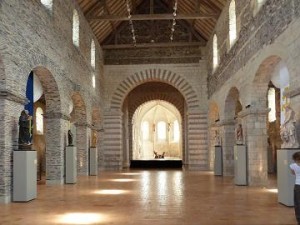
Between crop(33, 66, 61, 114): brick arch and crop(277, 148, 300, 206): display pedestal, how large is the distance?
8.06 m

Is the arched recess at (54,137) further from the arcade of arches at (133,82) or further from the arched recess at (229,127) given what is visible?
the arched recess at (229,127)

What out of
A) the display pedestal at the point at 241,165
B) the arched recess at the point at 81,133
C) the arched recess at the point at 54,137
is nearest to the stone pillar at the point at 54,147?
the arched recess at the point at 54,137

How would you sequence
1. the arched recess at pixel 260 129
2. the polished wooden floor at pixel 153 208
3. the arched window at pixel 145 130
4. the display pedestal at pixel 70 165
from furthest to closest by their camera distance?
the arched window at pixel 145 130 → the display pedestal at pixel 70 165 → the arched recess at pixel 260 129 → the polished wooden floor at pixel 153 208

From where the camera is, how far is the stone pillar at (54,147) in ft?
50.2

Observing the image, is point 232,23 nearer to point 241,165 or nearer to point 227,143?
point 227,143

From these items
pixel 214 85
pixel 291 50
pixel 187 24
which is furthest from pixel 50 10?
pixel 187 24

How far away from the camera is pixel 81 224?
766 centimetres

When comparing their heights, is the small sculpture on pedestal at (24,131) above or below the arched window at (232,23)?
below

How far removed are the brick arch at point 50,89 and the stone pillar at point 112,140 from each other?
10.4 meters

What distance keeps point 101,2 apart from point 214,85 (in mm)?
7182

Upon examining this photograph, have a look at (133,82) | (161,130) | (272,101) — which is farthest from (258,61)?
(161,130)

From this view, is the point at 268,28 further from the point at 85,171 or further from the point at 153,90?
the point at 153,90

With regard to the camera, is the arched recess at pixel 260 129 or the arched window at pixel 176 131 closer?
the arched recess at pixel 260 129

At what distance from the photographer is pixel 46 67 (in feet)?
44.9
